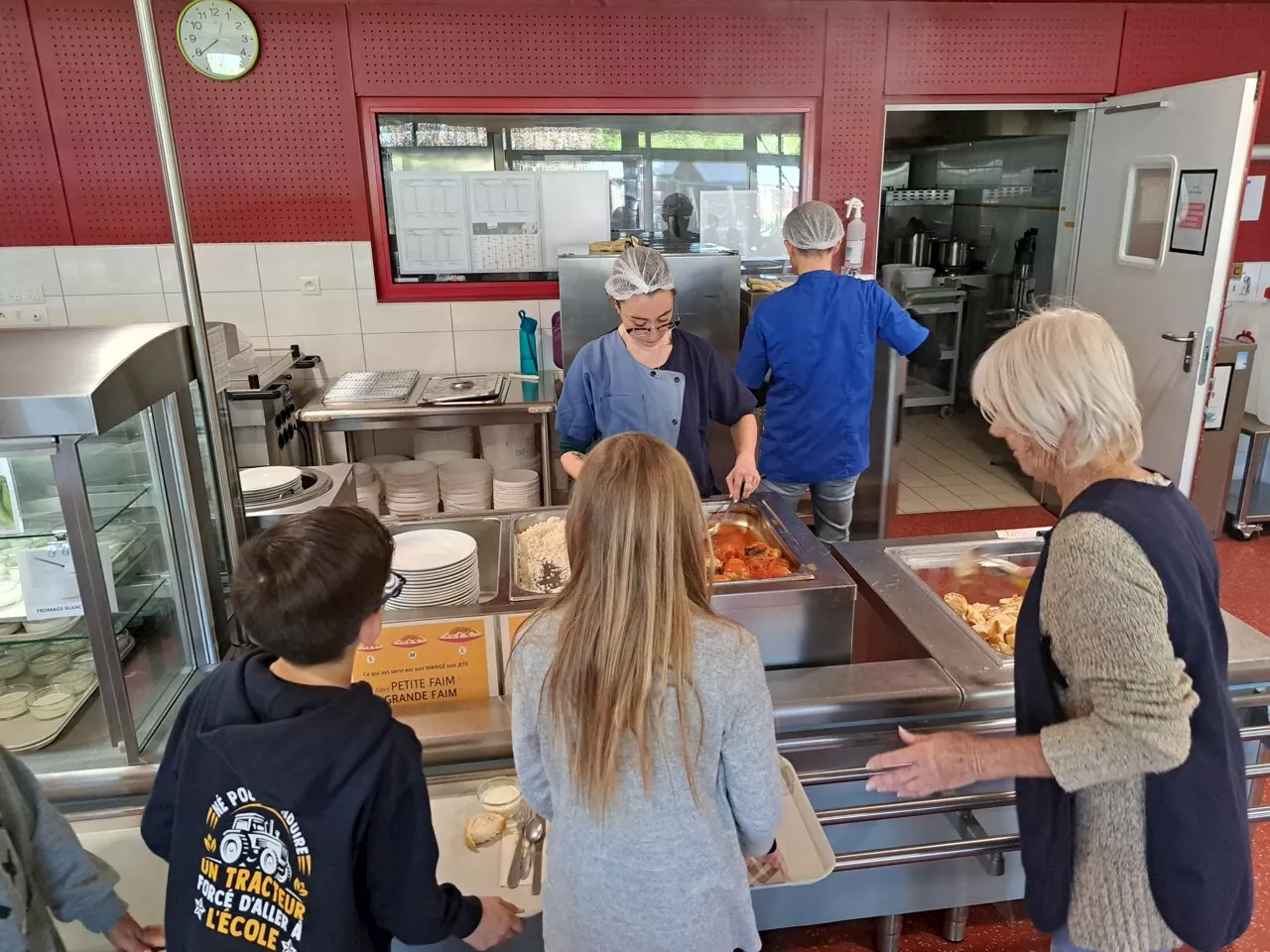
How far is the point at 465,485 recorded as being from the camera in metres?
4.20

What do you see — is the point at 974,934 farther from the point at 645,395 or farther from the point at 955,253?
the point at 955,253

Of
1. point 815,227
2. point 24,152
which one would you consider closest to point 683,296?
point 815,227

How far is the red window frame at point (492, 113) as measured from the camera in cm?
434

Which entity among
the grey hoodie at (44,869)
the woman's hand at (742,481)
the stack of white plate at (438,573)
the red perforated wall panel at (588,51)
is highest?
the red perforated wall panel at (588,51)

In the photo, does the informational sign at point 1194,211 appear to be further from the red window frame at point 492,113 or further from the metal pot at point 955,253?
the metal pot at point 955,253

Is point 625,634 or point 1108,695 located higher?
point 625,634

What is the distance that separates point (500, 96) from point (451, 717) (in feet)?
11.7

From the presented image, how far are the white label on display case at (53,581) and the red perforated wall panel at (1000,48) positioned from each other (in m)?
4.38

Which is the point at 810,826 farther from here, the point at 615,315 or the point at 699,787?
the point at 615,315

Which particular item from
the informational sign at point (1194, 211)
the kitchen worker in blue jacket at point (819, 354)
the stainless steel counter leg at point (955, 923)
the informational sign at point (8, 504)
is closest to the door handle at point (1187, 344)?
the informational sign at point (1194, 211)

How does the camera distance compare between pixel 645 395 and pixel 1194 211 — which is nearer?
pixel 645 395

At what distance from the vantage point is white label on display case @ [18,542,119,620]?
1439mm

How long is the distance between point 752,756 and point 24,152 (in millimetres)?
4648

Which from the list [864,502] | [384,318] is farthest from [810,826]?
[384,318]
